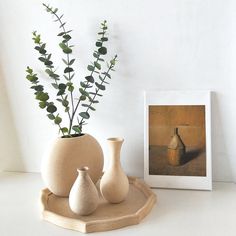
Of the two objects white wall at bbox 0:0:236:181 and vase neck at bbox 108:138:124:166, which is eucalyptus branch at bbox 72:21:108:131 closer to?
white wall at bbox 0:0:236:181

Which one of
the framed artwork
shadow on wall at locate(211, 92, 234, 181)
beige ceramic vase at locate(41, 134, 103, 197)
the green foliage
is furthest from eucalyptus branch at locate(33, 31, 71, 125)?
shadow on wall at locate(211, 92, 234, 181)

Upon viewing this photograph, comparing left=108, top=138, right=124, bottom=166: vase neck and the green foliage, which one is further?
the green foliage

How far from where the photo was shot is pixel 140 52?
1.12 meters

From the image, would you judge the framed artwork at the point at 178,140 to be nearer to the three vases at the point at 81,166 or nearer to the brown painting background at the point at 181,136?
the brown painting background at the point at 181,136

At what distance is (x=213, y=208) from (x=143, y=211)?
0.22 meters

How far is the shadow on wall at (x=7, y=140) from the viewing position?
1.28 metres

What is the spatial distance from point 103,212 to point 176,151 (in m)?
0.35

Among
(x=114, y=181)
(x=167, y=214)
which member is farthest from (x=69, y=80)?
(x=167, y=214)

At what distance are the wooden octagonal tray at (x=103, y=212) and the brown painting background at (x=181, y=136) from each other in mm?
107

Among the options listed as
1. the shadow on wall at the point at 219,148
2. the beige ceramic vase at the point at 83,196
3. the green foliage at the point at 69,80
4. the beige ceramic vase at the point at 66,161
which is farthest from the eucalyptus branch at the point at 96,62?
the shadow on wall at the point at 219,148

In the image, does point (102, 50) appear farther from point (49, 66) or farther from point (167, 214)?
point (167, 214)

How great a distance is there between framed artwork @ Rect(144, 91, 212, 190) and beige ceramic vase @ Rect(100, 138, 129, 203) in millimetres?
186

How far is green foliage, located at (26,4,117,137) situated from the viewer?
1.09 metres

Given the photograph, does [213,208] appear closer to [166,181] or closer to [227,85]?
[166,181]
